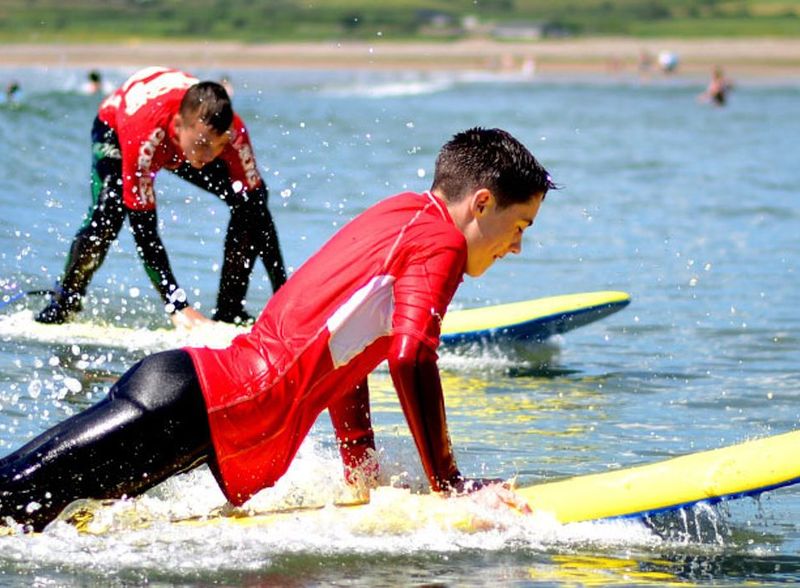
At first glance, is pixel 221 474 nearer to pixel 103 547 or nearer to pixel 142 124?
pixel 103 547

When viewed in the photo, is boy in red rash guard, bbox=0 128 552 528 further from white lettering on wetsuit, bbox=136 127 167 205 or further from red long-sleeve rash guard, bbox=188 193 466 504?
white lettering on wetsuit, bbox=136 127 167 205

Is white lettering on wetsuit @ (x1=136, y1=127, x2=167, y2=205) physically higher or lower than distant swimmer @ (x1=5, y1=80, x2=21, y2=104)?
higher

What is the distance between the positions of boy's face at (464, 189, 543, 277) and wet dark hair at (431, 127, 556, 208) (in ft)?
0.07

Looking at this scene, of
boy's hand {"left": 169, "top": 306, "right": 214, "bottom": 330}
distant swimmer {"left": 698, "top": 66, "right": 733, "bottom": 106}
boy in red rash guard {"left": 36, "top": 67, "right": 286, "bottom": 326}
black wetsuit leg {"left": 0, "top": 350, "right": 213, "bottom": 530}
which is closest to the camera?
black wetsuit leg {"left": 0, "top": 350, "right": 213, "bottom": 530}

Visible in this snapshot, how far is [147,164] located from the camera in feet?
27.7

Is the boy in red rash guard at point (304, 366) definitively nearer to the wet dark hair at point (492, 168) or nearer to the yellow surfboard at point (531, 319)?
the wet dark hair at point (492, 168)

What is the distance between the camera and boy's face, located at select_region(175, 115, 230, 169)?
7992mm

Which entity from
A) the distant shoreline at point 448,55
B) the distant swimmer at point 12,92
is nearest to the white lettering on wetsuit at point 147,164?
the distant swimmer at point 12,92

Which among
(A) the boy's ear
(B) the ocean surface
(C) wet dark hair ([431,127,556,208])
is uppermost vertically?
(C) wet dark hair ([431,127,556,208])

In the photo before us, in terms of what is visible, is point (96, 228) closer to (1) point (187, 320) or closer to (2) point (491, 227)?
(1) point (187, 320)

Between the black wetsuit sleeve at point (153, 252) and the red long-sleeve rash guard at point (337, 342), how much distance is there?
3989 mm

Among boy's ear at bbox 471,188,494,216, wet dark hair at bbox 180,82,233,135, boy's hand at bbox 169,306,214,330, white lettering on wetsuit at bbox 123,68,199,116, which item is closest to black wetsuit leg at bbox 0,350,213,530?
boy's ear at bbox 471,188,494,216

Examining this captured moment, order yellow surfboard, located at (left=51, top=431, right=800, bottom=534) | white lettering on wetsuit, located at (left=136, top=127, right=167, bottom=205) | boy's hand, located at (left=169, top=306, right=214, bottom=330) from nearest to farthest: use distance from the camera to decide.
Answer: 1. yellow surfboard, located at (left=51, top=431, right=800, bottom=534)
2. white lettering on wetsuit, located at (left=136, top=127, right=167, bottom=205)
3. boy's hand, located at (left=169, top=306, right=214, bottom=330)

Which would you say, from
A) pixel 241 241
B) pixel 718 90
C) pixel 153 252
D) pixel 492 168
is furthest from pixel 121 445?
pixel 718 90
